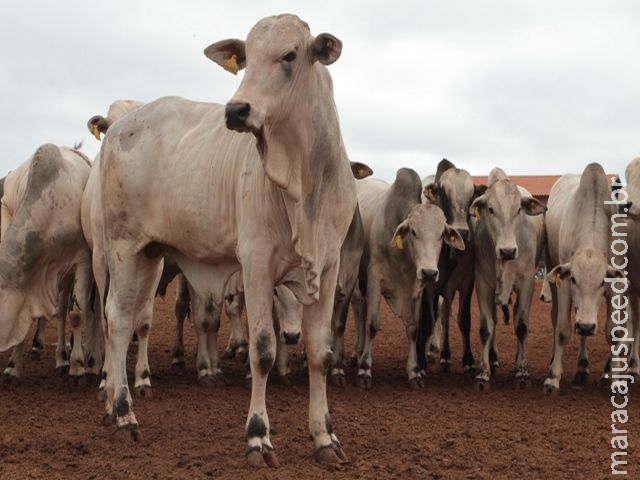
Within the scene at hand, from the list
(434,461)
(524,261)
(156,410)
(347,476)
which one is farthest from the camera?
(524,261)

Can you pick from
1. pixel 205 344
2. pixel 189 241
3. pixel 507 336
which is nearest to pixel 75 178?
pixel 205 344

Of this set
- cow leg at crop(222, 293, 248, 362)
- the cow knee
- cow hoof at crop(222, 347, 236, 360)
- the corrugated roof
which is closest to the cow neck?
the cow knee

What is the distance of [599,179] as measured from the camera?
928 centimetres

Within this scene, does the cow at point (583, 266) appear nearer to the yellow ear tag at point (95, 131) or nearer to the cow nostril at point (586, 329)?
the cow nostril at point (586, 329)

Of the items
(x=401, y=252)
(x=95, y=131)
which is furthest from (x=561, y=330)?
(x=95, y=131)

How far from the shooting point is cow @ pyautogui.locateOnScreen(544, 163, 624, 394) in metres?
8.45

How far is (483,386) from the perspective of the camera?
9422 millimetres

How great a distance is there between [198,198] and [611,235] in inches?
186

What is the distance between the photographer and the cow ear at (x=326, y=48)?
18.1 feet

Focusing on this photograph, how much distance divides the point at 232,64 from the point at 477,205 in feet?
A: 15.1

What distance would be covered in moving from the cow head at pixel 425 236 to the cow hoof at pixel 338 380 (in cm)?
132

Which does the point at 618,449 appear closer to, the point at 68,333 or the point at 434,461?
the point at 434,461

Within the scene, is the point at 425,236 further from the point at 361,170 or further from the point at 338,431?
the point at 338,431

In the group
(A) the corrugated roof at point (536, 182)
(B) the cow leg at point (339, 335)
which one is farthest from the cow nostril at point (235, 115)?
(A) the corrugated roof at point (536, 182)
